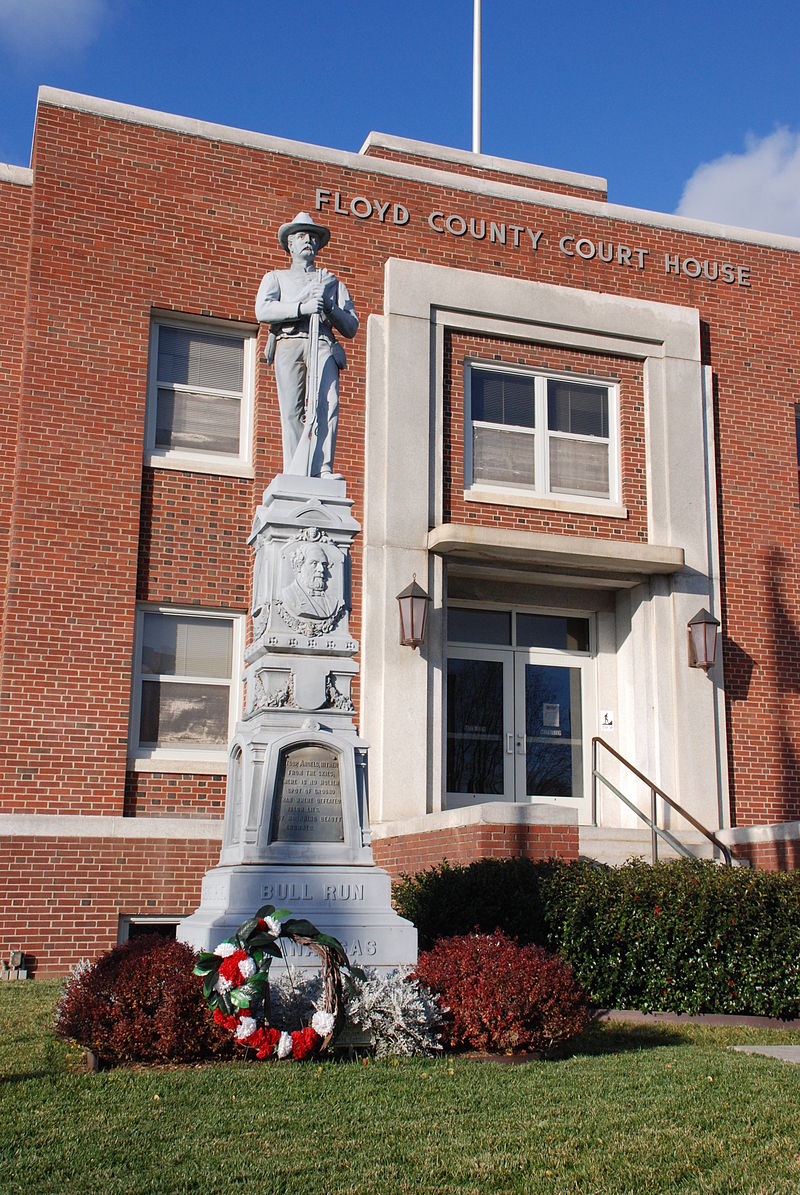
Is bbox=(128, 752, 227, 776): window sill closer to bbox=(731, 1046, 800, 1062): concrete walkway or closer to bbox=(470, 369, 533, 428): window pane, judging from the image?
bbox=(470, 369, 533, 428): window pane

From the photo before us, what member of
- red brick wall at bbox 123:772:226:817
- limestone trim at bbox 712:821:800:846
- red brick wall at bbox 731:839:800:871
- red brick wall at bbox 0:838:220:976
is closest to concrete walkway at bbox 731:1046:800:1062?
red brick wall at bbox 731:839:800:871

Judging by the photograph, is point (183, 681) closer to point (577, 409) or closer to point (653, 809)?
point (653, 809)

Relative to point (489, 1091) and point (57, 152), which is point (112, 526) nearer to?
point (57, 152)

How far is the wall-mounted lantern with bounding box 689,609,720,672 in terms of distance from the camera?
14.6 metres

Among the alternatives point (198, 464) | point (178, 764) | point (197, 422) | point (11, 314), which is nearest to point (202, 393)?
point (197, 422)

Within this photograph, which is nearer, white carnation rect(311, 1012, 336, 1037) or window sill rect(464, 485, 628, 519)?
white carnation rect(311, 1012, 336, 1037)

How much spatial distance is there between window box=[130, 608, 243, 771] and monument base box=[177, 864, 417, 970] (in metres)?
5.39

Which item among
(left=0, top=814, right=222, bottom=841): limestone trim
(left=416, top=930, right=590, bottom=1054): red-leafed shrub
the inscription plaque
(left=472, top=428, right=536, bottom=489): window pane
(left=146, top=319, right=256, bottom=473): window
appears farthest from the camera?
A: (left=472, top=428, right=536, bottom=489): window pane

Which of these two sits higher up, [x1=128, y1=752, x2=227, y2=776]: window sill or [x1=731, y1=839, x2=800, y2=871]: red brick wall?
[x1=128, y1=752, x2=227, y2=776]: window sill

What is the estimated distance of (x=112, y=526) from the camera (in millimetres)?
13289

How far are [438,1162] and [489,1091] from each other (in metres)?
1.30

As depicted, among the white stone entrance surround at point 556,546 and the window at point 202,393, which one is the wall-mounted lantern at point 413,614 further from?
the window at point 202,393

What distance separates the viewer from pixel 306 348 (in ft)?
30.2

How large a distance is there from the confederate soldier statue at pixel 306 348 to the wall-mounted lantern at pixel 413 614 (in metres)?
4.44
